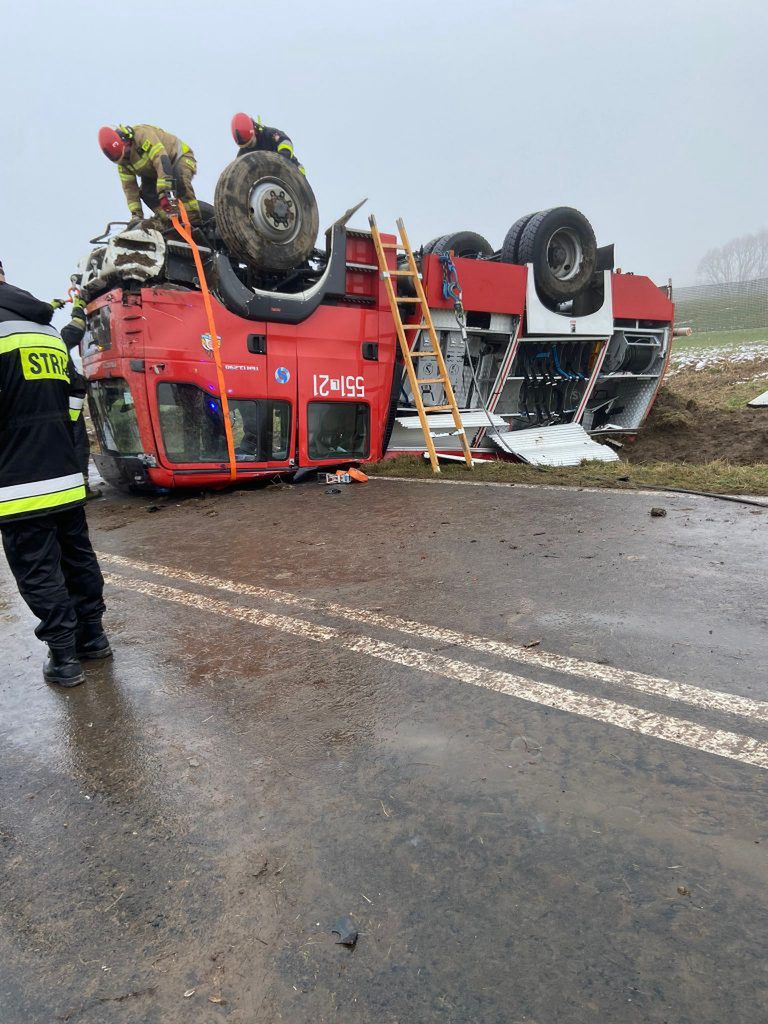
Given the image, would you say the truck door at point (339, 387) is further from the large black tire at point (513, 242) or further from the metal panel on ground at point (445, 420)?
the large black tire at point (513, 242)

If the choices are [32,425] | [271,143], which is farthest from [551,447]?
[32,425]

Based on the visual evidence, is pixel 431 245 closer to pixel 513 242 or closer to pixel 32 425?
pixel 513 242

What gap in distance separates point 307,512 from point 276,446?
150cm

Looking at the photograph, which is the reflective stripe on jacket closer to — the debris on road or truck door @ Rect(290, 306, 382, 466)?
the debris on road

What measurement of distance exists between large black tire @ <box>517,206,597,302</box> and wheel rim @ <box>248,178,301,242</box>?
3.06m

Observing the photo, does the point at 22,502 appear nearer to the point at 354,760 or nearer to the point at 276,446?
the point at 354,760

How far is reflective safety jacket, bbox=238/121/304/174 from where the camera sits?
6430mm

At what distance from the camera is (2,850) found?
1.53 m

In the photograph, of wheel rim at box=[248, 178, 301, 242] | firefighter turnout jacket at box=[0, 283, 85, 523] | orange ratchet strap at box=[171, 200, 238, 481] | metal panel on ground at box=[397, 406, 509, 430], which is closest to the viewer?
firefighter turnout jacket at box=[0, 283, 85, 523]

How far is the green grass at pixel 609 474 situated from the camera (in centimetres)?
511

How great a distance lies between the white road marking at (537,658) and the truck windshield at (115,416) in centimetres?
302

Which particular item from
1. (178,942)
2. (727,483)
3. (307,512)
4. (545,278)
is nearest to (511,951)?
(178,942)

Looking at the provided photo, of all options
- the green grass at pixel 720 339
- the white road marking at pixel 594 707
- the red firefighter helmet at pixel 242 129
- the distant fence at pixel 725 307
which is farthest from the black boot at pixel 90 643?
the distant fence at pixel 725 307

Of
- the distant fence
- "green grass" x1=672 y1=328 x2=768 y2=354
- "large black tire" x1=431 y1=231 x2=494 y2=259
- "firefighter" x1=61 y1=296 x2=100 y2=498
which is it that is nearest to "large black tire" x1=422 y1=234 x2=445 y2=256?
"large black tire" x1=431 y1=231 x2=494 y2=259
